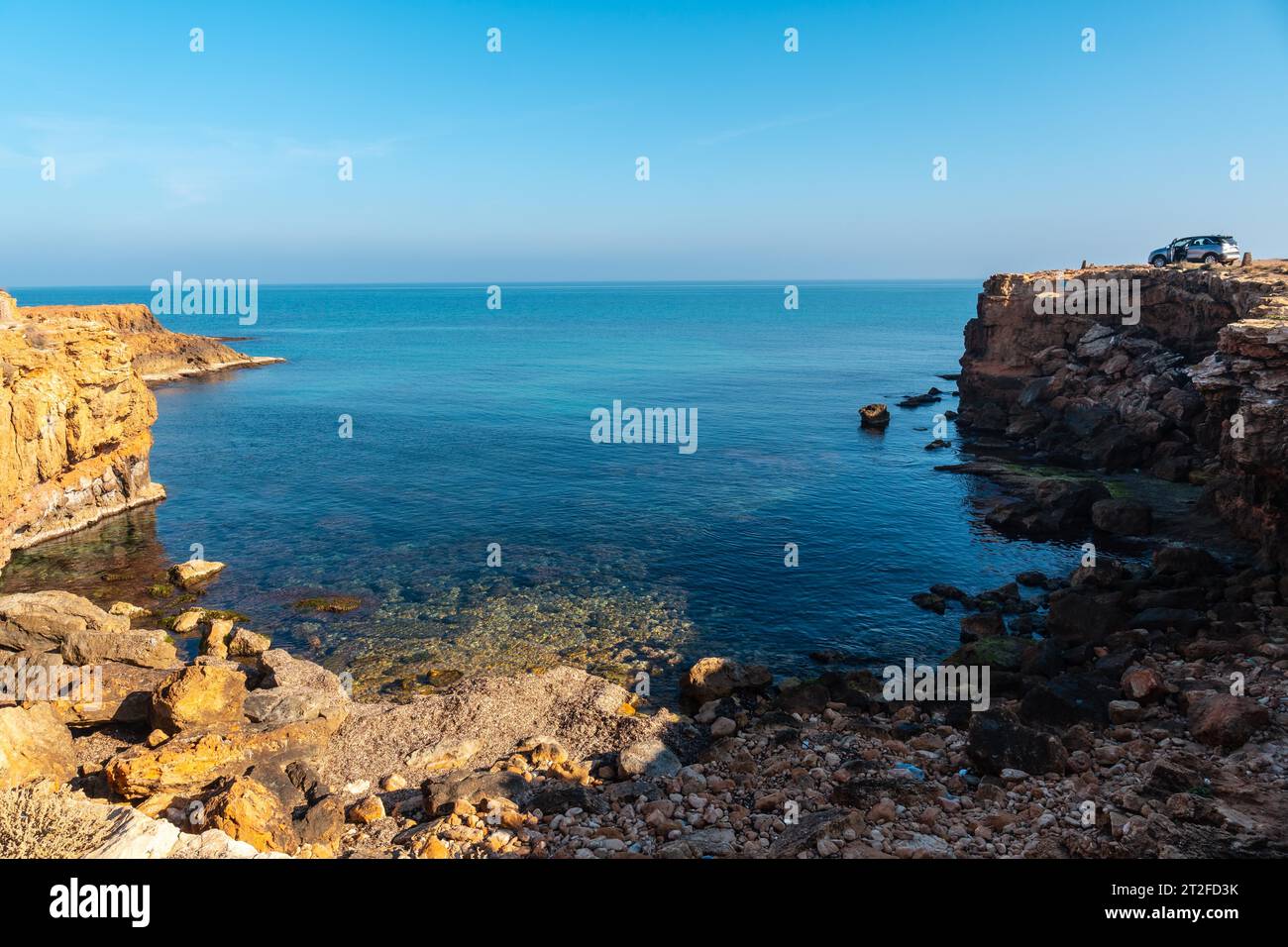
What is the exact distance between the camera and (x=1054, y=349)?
224 feet

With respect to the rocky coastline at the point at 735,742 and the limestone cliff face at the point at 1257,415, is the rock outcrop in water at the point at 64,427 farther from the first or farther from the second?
the limestone cliff face at the point at 1257,415

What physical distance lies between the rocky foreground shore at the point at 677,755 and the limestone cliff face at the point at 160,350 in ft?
292

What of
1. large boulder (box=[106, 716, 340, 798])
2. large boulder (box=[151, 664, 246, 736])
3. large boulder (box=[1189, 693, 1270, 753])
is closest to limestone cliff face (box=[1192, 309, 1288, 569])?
large boulder (box=[1189, 693, 1270, 753])

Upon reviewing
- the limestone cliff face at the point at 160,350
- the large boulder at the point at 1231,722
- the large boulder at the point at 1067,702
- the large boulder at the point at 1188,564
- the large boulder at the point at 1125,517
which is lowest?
the large boulder at the point at 1067,702

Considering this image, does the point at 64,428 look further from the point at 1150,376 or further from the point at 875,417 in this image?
the point at 1150,376

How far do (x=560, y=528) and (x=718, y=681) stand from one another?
19.6 m

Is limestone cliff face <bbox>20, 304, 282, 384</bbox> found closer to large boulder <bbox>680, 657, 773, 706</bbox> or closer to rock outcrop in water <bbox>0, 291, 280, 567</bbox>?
rock outcrop in water <bbox>0, 291, 280, 567</bbox>

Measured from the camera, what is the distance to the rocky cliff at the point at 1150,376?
113 feet

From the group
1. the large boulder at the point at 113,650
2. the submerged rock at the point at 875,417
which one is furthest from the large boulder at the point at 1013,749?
the submerged rock at the point at 875,417

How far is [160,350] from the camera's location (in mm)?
109750

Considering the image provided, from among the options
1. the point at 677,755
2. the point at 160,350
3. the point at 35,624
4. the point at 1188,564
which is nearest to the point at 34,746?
the point at 35,624

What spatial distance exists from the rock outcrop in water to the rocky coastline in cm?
1256

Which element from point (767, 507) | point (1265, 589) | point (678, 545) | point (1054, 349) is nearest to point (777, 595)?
point (678, 545)

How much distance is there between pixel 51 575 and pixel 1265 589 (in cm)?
5271
